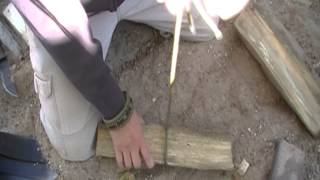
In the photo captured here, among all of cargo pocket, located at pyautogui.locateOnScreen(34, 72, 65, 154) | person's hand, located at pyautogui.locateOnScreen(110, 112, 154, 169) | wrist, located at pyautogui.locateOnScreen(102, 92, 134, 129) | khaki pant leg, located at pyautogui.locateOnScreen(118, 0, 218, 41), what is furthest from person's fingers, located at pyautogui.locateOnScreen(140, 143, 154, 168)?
khaki pant leg, located at pyautogui.locateOnScreen(118, 0, 218, 41)

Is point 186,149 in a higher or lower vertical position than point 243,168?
higher

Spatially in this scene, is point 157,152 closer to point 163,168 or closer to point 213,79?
point 163,168

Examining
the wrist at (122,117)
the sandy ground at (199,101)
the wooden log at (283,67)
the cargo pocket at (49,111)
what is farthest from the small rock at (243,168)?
the cargo pocket at (49,111)

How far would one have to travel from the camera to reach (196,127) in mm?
1749

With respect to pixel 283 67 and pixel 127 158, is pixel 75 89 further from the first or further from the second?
pixel 283 67

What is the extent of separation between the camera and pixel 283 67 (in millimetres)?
1745

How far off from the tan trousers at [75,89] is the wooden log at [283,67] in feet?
0.40

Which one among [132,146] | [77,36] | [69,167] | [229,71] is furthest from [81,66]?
[229,71]

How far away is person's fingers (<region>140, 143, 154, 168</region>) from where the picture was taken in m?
1.62

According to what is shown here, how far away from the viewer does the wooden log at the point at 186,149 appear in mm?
1648

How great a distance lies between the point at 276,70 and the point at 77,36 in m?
0.66

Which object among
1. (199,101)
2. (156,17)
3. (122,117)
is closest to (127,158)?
(122,117)

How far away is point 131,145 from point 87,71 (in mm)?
319

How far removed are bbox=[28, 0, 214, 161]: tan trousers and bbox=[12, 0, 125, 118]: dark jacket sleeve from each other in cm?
11
